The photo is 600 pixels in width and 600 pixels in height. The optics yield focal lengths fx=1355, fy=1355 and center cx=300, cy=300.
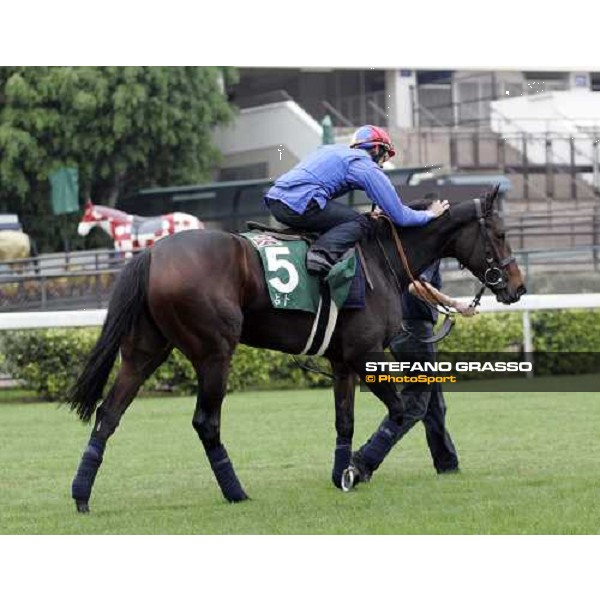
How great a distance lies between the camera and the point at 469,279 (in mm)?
13141

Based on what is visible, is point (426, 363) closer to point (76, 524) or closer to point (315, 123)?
point (76, 524)

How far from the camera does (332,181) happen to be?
6.70 meters

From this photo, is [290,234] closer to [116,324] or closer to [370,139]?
[370,139]

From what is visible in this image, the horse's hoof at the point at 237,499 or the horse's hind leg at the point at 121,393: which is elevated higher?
the horse's hind leg at the point at 121,393

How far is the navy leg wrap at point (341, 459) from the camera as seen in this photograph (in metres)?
6.96

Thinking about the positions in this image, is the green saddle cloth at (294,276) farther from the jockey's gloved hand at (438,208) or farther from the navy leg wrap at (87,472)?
the navy leg wrap at (87,472)

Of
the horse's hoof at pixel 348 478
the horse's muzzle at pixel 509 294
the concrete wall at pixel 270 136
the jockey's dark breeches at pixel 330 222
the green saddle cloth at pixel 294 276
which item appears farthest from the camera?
the concrete wall at pixel 270 136

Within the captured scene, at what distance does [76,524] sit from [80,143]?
10734mm

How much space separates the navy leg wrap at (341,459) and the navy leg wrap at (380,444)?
0.11 metres

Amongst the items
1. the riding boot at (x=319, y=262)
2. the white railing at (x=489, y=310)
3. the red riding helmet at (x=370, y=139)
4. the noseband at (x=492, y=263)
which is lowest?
the white railing at (x=489, y=310)

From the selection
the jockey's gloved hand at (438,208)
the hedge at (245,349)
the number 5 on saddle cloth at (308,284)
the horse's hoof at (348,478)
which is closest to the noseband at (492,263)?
the jockey's gloved hand at (438,208)

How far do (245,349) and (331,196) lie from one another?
637cm

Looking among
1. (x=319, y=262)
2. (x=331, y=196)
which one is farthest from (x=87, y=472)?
(x=331, y=196)

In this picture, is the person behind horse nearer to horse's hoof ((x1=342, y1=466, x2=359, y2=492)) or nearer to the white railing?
horse's hoof ((x1=342, y1=466, x2=359, y2=492))
